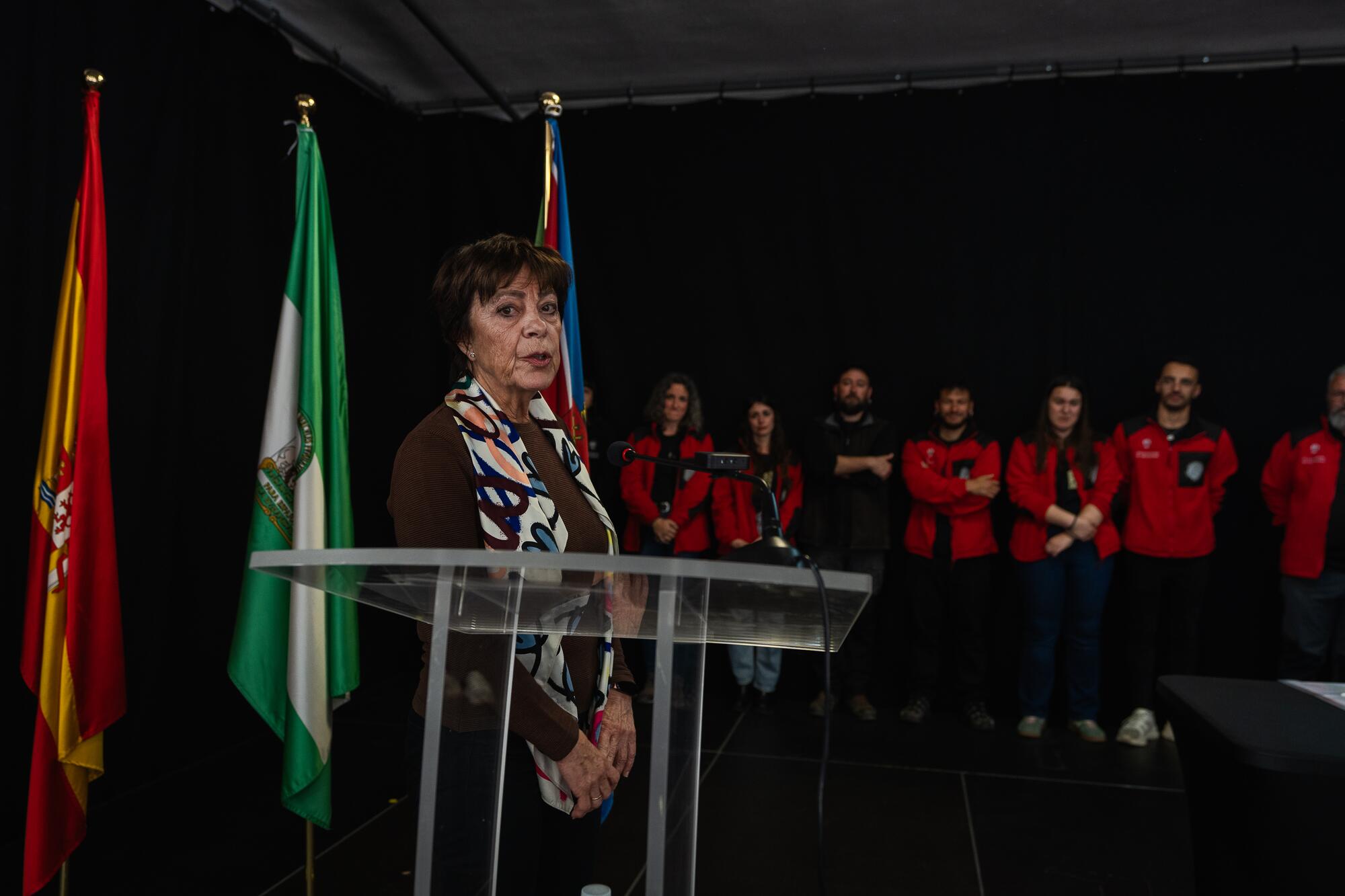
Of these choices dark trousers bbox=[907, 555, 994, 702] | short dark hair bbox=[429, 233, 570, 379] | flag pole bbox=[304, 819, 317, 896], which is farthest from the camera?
dark trousers bbox=[907, 555, 994, 702]

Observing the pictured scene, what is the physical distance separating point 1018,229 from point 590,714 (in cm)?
410

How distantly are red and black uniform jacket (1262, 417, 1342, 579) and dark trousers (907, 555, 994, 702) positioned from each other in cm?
117

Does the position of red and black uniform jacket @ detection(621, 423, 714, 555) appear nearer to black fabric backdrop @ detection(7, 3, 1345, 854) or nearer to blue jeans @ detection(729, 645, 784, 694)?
black fabric backdrop @ detection(7, 3, 1345, 854)

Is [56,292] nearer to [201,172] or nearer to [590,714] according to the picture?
[201,172]

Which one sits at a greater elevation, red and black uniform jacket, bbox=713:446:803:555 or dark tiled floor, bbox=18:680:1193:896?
red and black uniform jacket, bbox=713:446:803:555

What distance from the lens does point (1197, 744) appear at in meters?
1.84

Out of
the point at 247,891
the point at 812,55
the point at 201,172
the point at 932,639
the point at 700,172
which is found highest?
the point at 812,55

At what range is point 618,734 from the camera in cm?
133

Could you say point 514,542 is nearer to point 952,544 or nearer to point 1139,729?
point 952,544

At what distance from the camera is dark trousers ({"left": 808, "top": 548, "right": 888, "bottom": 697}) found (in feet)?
15.2

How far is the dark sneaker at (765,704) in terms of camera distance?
470 cm

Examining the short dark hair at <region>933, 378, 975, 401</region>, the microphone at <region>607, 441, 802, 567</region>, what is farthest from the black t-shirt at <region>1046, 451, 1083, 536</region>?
the microphone at <region>607, 441, 802, 567</region>

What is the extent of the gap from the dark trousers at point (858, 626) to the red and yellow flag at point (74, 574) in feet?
9.64

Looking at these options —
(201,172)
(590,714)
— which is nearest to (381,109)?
(201,172)
